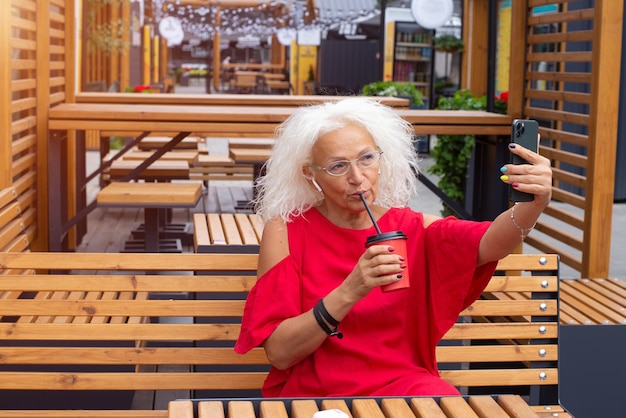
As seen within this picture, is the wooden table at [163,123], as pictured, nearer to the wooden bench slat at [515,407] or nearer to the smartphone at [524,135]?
the smartphone at [524,135]

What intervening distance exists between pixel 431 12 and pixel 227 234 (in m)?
8.61

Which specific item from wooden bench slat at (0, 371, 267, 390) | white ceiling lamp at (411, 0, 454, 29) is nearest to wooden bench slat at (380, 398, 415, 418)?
wooden bench slat at (0, 371, 267, 390)

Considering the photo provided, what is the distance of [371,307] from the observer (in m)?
2.65

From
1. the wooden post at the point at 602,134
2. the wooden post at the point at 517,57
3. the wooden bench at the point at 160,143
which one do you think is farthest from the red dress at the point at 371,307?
the wooden bench at the point at 160,143

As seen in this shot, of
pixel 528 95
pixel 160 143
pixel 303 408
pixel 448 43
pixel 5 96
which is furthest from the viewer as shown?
pixel 448 43

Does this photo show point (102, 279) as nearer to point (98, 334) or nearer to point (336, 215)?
point (98, 334)

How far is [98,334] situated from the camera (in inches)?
121

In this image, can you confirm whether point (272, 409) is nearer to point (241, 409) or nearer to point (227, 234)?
point (241, 409)

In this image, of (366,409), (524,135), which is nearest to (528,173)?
(524,135)

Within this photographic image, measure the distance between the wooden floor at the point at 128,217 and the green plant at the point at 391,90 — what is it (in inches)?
70.4

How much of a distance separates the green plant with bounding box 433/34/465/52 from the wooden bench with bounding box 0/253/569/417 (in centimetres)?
1289

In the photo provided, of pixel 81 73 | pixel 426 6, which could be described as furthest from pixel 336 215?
pixel 426 6

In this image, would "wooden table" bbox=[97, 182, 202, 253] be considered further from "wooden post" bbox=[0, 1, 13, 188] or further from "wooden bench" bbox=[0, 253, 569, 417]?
"wooden bench" bbox=[0, 253, 569, 417]

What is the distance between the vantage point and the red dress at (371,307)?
8.66 ft
